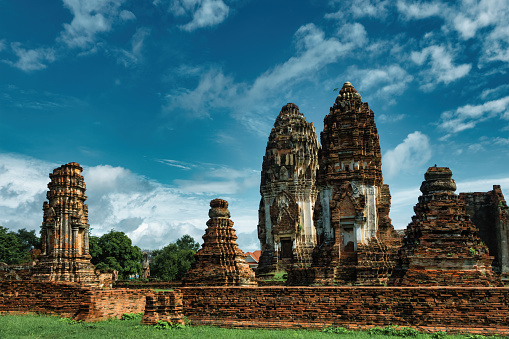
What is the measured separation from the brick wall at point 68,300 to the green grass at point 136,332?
644mm

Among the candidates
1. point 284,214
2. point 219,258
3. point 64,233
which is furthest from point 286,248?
point 219,258

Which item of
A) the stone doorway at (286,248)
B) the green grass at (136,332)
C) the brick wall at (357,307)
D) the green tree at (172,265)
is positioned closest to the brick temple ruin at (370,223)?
the brick wall at (357,307)

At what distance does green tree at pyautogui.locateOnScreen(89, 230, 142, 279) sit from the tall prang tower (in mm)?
29624

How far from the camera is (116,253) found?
→ 144 ft

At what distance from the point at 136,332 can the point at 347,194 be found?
9810mm

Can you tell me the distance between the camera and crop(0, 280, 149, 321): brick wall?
513 inches

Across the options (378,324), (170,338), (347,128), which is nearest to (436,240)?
(378,324)

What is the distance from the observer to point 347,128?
59.3 ft

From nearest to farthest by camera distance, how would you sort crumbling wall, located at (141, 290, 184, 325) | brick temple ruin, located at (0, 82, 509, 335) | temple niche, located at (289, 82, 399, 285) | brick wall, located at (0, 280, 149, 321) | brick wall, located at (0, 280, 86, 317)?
1. brick temple ruin, located at (0, 82, 509, 335)
2. crumbling wall, located at (141, 290, 184, 325)
3. brick wall, located at (0, 280, 149, 321)
4. brick wall, located at (0, 280, 86, 317)
5. temple niche, located at (289, 82, 399, 285)

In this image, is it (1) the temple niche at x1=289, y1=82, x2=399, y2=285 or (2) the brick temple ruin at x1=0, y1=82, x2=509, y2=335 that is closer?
(2) the brick temple ruin at x1=0, y1=82, x2=509, y2=335

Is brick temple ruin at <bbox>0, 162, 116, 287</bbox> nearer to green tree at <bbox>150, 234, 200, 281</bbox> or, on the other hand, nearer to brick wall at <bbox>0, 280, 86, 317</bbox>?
brick wall at <bbox>0, 280, 86, 317</bbox>

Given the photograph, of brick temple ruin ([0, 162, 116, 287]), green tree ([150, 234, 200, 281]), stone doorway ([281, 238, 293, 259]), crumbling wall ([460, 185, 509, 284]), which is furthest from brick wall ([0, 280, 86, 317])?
green tree ([150, 234, 200, 281])

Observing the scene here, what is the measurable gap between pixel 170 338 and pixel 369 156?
10888 millimetres

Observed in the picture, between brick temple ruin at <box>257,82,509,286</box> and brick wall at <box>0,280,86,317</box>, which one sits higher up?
brick temple ruin at <box>257,82,509,286</box>
